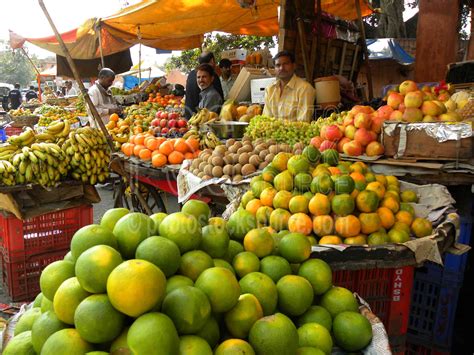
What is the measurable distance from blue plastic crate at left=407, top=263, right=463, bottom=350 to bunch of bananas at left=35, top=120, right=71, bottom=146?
11.5 feet

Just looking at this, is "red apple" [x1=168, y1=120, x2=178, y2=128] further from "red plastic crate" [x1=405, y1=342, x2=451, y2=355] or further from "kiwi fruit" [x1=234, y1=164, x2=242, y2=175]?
"red plastic crate" [x1=405, y1=342, x2=451, y2=355]

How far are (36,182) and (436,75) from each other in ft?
20.6

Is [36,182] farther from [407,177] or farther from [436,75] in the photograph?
[436,75]

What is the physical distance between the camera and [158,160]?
12.9 ft

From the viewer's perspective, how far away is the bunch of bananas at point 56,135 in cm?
426

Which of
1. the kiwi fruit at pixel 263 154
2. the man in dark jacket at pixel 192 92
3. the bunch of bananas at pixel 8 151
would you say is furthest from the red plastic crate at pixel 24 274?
the man in dark jacket at pixel 192 92

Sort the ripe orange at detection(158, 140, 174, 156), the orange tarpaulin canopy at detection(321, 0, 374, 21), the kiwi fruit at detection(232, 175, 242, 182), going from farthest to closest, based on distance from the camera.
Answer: the orange tarpaulin canopy at detection(321, 0, 374, 21) < the ripe orange at detection(158, 140, 174, 156) < the kiwi fruit at detection(232, 175, 242, 182)

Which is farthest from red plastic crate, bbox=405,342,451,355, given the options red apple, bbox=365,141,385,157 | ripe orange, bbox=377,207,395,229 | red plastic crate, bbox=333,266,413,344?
red apple, bbox=365,141,385,157

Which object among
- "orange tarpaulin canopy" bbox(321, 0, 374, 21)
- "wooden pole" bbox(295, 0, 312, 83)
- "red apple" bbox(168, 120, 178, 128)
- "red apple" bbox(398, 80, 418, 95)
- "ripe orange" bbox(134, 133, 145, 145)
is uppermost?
"orange tarpaulin canopy" bbox(321, 0, 374, 21)

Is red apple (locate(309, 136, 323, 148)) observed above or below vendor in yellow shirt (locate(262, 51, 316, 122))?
below

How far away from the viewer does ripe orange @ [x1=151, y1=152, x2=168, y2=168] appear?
12.9 feet

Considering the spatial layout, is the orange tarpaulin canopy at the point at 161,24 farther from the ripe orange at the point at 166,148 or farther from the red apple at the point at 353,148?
the red apple at the point at 353,148

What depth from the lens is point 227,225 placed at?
1.75m

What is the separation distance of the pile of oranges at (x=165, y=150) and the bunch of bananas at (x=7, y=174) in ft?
3.99
